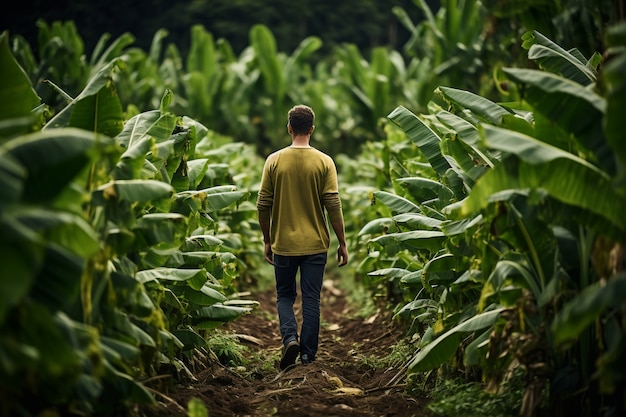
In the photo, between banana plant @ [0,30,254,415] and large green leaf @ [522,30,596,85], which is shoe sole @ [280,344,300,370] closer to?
banana plant @ [0,30,254,415]

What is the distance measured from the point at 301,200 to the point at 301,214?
0.34 ft

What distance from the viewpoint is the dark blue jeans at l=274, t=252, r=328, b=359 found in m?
5.78

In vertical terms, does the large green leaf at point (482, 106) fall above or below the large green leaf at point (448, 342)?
above

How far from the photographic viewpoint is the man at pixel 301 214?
225 inches

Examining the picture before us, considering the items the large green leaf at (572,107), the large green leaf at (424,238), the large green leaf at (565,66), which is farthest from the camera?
the large green leaf at (424,238)

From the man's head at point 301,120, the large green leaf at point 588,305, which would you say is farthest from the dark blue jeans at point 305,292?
the large green leaf at point 588,305

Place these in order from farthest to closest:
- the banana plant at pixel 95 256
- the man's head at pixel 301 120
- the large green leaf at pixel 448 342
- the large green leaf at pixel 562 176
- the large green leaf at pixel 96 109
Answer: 1. the man's head at pixel 301 120
2. the large green leaf at pixel 96 109
3. the large green leaf at pixel 448 342
4. the large green leaf at pixel 562 176
5. the banana plant at pixel 95 256

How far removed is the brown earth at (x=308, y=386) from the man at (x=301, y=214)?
0.33m

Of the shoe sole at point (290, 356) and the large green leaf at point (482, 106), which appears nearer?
the large green leaf at point (482, 106)

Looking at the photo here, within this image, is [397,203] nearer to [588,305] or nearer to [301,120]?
[301,120]

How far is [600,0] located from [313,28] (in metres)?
34.3

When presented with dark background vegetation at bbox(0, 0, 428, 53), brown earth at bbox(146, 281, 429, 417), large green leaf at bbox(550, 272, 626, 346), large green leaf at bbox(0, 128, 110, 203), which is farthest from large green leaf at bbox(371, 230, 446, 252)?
dark background vegetation at bbox(0, 0, 428, 53)

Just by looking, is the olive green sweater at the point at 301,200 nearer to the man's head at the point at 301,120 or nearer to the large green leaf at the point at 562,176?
the man's head at the point at 301,120

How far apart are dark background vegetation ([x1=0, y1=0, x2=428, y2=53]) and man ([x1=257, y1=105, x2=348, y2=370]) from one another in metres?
24.5
